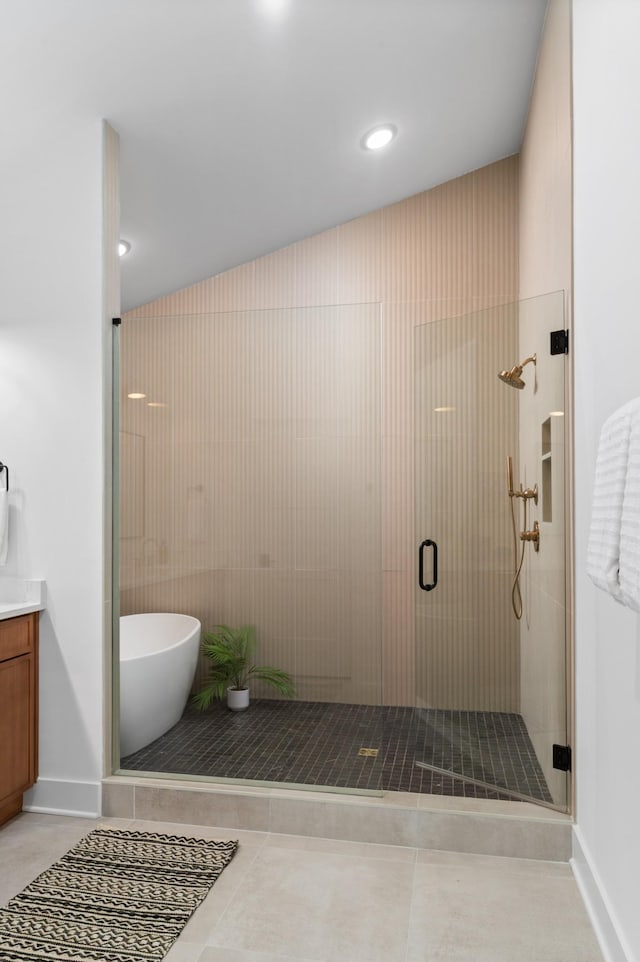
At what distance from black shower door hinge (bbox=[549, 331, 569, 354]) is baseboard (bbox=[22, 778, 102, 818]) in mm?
2396

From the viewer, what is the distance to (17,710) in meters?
2.66

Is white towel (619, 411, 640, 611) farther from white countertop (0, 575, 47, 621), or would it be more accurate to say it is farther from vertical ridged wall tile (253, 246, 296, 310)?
vertical ridged wall tile (253, 246, 296, 310)

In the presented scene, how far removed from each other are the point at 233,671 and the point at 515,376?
1.59m

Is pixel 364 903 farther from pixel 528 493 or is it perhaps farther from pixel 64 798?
pixel 528 493

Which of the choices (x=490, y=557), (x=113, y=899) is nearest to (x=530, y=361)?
(x=490, y=557)

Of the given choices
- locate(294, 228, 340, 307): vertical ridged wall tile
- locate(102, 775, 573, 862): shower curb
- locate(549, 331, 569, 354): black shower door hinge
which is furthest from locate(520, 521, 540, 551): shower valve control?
locate(294, 228, 340, 307): vertical ridged wall tile

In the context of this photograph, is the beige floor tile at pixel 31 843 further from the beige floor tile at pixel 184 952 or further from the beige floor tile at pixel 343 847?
the beige floor tile at pixel 343 847

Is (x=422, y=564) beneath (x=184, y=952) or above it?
above

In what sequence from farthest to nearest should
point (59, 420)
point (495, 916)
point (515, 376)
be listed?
1. point (59, 420)
2. point (515, 376)
3. point (495, 916)

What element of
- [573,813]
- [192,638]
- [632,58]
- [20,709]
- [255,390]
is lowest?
[573,813]

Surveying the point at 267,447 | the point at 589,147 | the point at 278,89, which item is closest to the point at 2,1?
the point at 278,89

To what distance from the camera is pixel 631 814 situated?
164 cm

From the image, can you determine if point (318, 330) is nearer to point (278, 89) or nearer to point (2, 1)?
point (278, 89)

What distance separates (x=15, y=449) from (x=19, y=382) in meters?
0.28
